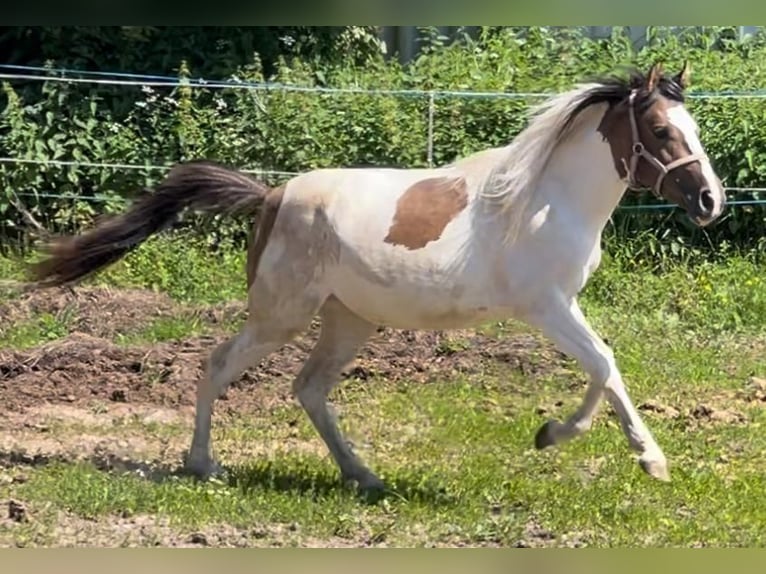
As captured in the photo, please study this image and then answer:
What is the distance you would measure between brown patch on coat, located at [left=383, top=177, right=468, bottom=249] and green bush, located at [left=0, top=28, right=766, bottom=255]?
4.57 meters

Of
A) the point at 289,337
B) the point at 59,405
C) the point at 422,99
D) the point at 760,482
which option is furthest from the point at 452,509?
the point at 422,99

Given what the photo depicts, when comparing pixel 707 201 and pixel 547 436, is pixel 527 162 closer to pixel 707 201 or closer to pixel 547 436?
pixel 707 201

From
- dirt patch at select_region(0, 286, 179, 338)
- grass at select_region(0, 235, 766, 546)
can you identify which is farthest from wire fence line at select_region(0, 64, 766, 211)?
grass at select_region(0, 235, 766, 546)

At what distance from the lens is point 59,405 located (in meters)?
7.46

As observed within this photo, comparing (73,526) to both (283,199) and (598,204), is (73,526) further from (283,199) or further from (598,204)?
(598,204)

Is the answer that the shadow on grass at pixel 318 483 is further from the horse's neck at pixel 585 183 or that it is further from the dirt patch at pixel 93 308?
the dirt patch at pixel 93 308

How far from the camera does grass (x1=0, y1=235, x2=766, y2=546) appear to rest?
5.37 meters

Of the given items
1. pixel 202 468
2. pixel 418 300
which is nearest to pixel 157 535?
pixel 202 468

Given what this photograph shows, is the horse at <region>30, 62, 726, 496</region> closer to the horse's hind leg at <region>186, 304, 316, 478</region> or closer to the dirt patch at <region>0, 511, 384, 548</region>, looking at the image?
the horse's hind leg at <region>186, 304, 316, 478</region>

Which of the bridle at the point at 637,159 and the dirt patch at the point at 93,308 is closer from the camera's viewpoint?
the bridle at the point at 637,159

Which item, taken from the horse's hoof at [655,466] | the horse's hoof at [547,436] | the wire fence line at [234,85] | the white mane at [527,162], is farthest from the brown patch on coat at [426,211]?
the wire fence line at [234,85]

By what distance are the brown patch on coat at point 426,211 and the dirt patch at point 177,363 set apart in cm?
209

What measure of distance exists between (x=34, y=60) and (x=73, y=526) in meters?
7.24

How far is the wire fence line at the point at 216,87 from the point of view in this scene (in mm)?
10180
